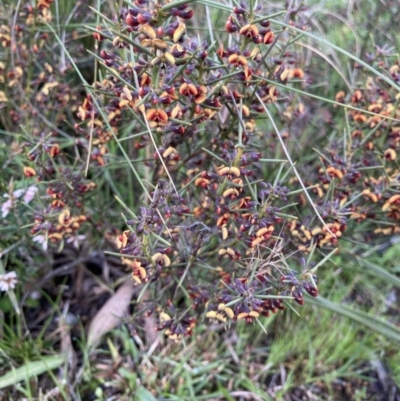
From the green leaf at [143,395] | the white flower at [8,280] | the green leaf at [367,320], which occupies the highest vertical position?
the white flower at [8,280]

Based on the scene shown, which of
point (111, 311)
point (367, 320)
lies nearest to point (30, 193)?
point (111, 311)

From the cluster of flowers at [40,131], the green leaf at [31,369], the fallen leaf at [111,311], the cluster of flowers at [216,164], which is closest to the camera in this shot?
the cluster of flowers at [216,164]

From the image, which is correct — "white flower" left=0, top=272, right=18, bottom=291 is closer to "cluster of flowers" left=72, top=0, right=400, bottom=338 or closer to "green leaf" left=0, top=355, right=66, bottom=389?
"green leaf" left=0, top=355, right=66, bottom=389

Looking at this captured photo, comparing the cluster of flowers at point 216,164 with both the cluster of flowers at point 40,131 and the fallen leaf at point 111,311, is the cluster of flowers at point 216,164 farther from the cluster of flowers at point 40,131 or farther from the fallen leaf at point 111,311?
the fallen leaf at point 111,311

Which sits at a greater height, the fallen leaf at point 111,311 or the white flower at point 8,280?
the white flower at point 8,280

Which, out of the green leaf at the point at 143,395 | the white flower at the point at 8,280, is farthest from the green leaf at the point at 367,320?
the white flower at the point at 8,280

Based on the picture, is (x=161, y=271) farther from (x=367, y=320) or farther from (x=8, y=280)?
(x=367, y=320)

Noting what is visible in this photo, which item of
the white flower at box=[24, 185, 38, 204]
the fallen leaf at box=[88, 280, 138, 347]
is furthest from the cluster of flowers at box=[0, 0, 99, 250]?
the fallen leaf at box=[88, 280, 138, 347]
